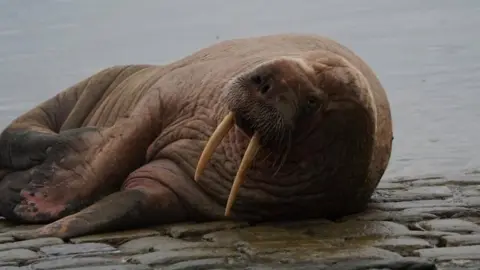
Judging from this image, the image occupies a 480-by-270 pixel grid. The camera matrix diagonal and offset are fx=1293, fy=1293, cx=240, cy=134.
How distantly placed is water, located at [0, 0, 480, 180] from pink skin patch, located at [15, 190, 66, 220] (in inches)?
122

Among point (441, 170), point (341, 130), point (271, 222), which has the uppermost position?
point (341, 130)

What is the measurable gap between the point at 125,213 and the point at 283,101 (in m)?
0.99

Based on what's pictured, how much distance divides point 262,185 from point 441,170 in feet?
9.44

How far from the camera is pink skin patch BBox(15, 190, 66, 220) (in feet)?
21.8

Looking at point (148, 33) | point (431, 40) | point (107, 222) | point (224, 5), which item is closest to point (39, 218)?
point (107, 222)

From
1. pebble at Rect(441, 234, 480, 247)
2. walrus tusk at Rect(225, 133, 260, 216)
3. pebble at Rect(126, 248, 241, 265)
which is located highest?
walrus tusk at Rect(225, 133, 260, 216)

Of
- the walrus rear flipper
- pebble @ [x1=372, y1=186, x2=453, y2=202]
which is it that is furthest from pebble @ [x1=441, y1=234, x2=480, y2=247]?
the walrus rear flipper

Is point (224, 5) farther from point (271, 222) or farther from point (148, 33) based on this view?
point (271, 222)

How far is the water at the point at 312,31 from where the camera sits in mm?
10727

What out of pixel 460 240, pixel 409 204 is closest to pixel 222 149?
pixel 409 204

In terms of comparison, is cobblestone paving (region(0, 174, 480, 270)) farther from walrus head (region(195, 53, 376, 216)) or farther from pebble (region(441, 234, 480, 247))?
walrus head (region(195, 53, 376, 216))

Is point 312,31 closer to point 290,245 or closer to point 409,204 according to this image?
point 409,204

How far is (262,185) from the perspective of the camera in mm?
6246

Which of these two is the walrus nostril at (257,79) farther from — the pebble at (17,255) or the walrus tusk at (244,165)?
the pebble at (17,255)
